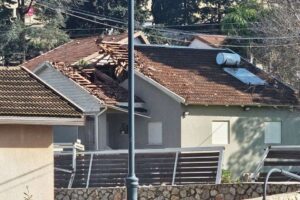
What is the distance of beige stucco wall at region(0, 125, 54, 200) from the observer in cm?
1955

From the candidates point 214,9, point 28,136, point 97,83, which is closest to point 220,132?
point 97,83

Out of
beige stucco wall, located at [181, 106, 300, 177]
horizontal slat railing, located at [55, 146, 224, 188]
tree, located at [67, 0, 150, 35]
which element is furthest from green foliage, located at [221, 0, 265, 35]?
horizontal slat railing, located at [55, 146, 224, 188]

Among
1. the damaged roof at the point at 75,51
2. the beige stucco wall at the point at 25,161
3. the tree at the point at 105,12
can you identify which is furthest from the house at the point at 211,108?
the tree at the point at 105,12

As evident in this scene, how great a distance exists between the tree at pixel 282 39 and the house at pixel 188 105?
2385 millimetres

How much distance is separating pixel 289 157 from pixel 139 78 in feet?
43.2

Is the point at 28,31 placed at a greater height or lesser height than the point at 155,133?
greater

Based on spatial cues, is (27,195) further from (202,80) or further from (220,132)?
(202,80)

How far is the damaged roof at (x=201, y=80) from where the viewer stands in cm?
4056

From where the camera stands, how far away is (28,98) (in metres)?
20.1

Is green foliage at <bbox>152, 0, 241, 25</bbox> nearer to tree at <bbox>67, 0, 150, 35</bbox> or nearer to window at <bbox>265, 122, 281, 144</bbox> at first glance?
tree at <bbox>67, 0, 150, 35</bbox>

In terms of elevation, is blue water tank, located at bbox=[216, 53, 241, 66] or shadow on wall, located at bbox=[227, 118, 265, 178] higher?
blue water tank, located at bbox=[216, 53, 241, 66]

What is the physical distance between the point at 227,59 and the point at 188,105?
6.05 meters

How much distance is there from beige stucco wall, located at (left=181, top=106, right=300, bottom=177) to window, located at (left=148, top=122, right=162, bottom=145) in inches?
49.3

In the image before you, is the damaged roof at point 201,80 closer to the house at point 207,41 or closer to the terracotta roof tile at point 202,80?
the terracotta roof tile at point 202,80
